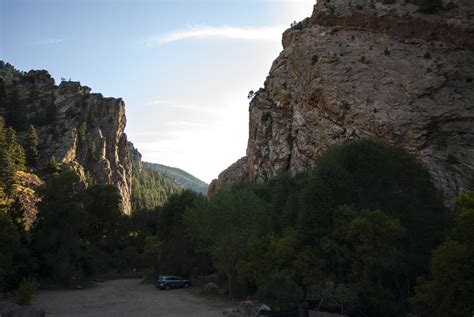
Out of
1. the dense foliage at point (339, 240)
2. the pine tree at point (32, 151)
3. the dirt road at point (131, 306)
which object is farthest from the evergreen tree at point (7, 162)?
the dirt road at point (131, 306)

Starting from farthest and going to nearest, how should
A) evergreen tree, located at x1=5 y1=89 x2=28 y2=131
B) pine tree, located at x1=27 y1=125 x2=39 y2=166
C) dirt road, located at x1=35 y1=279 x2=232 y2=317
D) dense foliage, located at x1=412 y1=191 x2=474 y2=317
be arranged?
evergreen tree, located at x1=5 y1=89 x2=28 y2=131 < pine tree, located at x1=27 y1=125 x2=39 y2=166 < dirt road, located at x1=35 y1=279 x2=232 y2=317 < dense foliage, located at x1=412 y1=191 x2=474 y2=317

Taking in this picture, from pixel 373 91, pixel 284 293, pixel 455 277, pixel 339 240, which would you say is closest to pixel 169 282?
pixel 339 240

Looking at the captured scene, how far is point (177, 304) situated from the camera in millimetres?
29047

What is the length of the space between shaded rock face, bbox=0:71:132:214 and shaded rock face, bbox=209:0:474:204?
2029 inches

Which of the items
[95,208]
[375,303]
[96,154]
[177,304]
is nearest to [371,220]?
[375,303]

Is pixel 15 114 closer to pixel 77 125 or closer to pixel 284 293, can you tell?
pixel 77 125

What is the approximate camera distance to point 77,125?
106 meters

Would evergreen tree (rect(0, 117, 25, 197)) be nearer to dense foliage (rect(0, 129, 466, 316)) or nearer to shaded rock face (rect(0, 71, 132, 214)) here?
dense foliage (rect(0, 129, 466, 316))

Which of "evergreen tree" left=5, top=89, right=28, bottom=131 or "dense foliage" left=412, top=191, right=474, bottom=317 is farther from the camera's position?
"evergreen tree" left=5, top=89, right=28, bottom=131

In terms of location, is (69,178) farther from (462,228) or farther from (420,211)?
(462,228)

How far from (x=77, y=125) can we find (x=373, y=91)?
276ft

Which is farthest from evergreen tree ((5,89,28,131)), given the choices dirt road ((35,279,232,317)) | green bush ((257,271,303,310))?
green bush ((257,271,303,310))

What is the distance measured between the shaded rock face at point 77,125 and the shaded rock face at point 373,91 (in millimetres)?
51532

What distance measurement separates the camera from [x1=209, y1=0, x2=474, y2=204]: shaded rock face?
41.4 m
